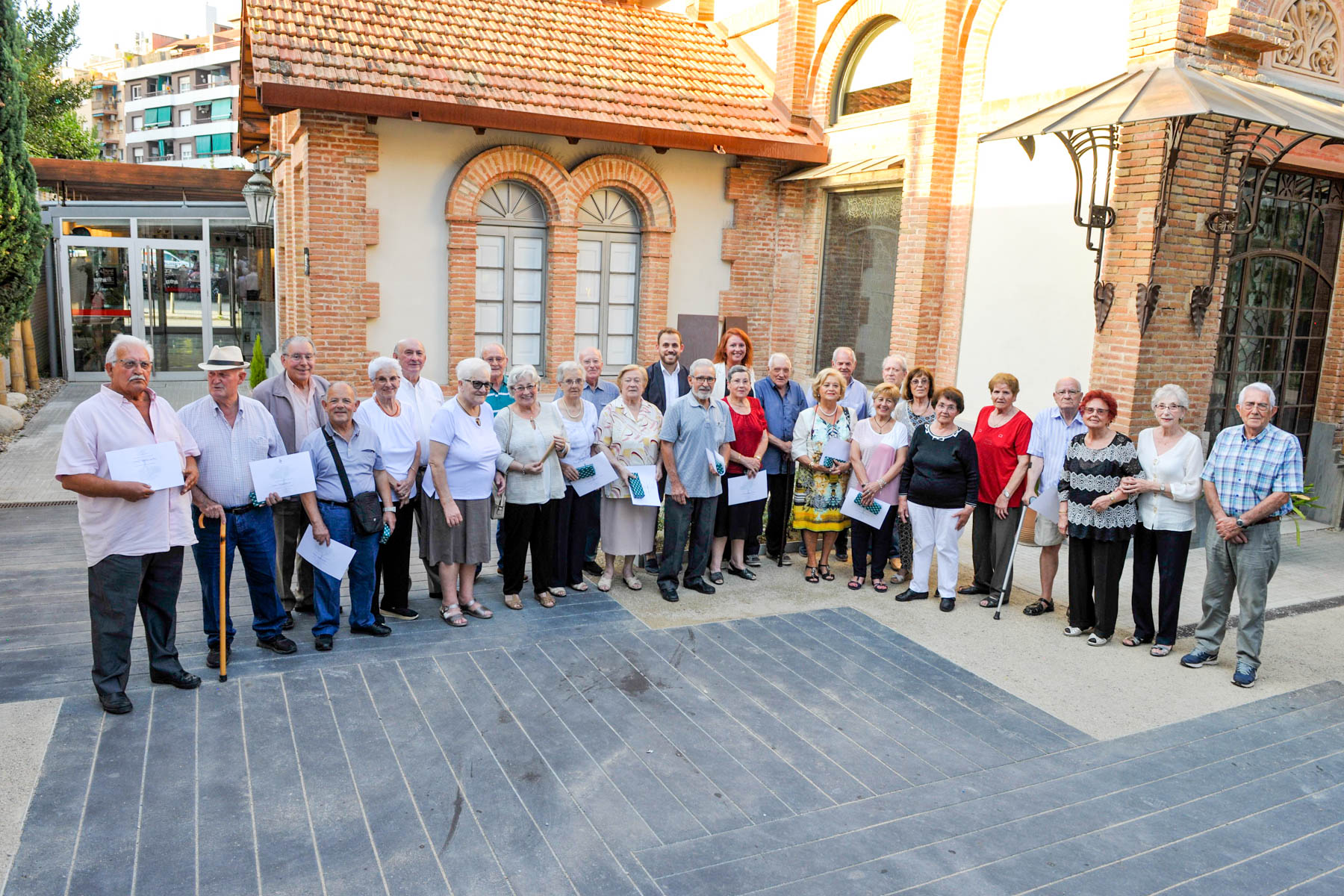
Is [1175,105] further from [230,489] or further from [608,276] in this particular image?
[608,276]

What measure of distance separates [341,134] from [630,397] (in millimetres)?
6371

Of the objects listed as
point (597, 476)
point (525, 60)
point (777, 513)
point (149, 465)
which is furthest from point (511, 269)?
point (149, 465)

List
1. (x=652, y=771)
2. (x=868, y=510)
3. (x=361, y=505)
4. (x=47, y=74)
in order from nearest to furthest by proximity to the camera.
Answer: (x=652, y=771) < (x=361, y=505) < (x=868, y=510) < (x=47, y=74)

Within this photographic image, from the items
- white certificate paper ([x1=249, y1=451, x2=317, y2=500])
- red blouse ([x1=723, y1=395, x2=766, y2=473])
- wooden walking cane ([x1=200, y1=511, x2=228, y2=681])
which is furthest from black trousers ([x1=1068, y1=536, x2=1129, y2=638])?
wooden walking cane ([x1=200, y1=511, x2=228, y2=681])

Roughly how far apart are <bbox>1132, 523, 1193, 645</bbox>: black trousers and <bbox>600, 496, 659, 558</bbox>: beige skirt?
351 centimetres

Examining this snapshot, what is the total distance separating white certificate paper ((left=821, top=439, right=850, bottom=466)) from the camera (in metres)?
7.78

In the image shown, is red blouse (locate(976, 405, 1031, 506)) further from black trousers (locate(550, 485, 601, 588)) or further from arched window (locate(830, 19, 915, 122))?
arched window (locate(830, 19, 915, 122))

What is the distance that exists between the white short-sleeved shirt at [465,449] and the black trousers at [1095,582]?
410 cm

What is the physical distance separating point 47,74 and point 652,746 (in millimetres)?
28280

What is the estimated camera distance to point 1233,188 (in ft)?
29.8

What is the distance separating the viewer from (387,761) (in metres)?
4.73

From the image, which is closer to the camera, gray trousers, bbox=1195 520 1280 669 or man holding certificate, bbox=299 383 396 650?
man holding certificate, bbox=299 383 396 650

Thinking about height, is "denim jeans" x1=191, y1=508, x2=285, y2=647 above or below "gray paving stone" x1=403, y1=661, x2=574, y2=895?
above

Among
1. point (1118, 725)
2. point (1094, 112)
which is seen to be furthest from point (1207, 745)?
point (1094, 112)
